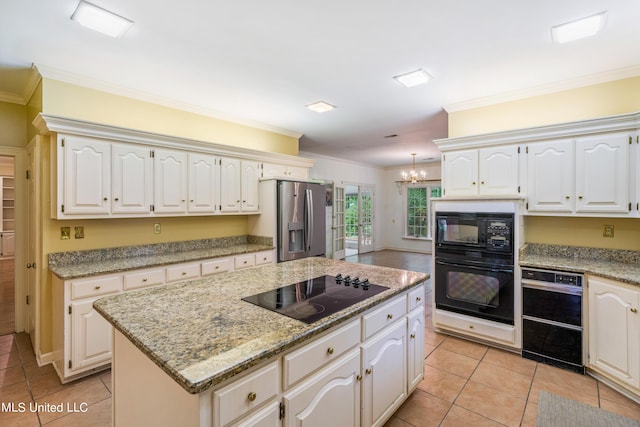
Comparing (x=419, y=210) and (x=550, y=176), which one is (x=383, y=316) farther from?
(x=419, y=210)

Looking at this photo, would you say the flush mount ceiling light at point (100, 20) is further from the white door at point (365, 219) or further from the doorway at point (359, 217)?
the white door at point (365, 219)

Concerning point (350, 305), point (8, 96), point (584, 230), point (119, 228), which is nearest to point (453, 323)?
point (584, 230)

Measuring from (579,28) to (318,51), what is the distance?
6.19 ft

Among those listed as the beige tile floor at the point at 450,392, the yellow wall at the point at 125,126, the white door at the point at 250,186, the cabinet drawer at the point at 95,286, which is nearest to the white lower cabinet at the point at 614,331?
the beige tile floor at the point at 450,392

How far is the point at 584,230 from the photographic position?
10.4ft

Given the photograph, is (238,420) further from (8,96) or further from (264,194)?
(8,96)

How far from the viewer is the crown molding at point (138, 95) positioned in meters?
2.82

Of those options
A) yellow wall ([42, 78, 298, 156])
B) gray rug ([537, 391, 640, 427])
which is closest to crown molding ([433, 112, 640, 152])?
gray rug ([537, 391, 640, 427])

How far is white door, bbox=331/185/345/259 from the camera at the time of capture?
25.9 feet

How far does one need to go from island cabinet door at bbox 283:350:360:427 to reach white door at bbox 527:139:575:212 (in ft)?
8.64

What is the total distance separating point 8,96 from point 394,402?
4.71m

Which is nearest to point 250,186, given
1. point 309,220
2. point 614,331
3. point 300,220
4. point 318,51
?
point 300,220

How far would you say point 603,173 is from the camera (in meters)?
2.80

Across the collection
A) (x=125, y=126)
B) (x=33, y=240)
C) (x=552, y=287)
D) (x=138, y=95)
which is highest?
(x=138, y=95)
